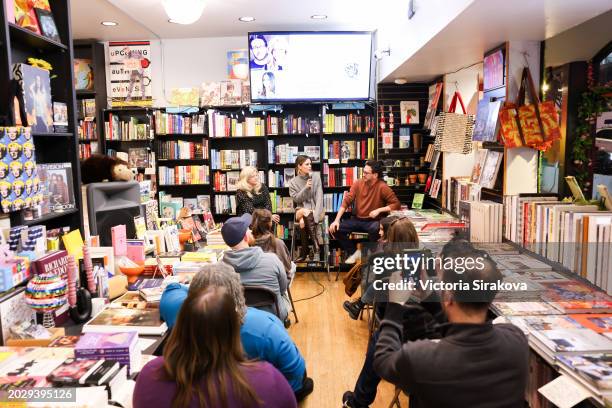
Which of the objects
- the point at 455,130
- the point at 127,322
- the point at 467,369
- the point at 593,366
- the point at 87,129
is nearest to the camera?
the point at 467,369

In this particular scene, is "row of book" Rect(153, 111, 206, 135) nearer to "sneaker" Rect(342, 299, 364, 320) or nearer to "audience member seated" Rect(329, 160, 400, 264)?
"audience member seated" Rect(329, 160, 400, 264)

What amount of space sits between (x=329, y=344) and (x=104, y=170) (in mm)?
2529

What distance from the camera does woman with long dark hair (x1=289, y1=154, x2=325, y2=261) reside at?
664 cm

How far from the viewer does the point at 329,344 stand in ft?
15.0

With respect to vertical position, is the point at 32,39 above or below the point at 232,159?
above

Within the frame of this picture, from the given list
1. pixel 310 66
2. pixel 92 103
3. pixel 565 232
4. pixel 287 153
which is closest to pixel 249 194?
pixel 287 153

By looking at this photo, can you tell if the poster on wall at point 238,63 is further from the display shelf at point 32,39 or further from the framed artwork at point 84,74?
the display shelf at point 32,39

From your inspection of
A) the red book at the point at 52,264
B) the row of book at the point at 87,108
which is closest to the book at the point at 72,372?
the red book at the point at 52,264

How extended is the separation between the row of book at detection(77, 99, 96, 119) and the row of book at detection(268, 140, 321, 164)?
2578 mm

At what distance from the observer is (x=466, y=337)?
1.60m

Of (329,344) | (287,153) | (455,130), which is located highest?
(455,130)

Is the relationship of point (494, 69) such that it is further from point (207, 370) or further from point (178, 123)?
point (178, 123)

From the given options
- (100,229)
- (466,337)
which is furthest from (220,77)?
(466,337)

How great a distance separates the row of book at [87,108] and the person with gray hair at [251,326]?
541 cm
